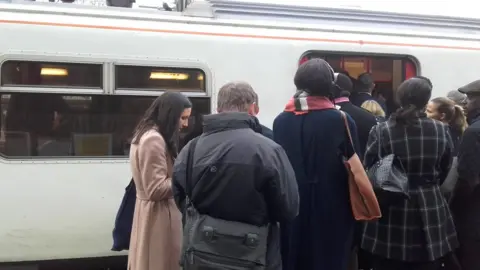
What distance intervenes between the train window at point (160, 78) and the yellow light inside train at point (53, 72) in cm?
44

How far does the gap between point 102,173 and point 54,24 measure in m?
1.33

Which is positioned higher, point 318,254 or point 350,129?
point 350,129

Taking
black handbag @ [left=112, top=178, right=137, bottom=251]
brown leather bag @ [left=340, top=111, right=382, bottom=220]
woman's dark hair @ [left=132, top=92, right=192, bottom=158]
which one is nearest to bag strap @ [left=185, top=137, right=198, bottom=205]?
woman's dark hair @ [left=132, top=92, right=192, bottom=158]

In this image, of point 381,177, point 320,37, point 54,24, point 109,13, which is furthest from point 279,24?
point 381,177

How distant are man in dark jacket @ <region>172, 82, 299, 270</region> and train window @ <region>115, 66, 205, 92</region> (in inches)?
85.0

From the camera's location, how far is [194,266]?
2.92 m

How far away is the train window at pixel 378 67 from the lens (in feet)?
19.2

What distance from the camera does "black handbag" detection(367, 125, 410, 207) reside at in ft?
11.4

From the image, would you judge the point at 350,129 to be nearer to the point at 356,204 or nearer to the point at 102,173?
the point at 356,204

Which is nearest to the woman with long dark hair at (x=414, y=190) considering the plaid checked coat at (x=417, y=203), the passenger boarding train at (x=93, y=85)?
the plaid checked coat at (x=417, y=203)

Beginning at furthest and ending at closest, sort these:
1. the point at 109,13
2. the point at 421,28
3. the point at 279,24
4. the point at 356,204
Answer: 1. the point at 421,28
2. the point at 279,24
3. the point at 109,13
4. the point at 356,204

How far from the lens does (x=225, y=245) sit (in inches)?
→ 112

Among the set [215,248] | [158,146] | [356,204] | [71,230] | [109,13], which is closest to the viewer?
[215,248]

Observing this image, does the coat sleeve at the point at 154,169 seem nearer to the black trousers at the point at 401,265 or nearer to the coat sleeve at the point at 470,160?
the black trousers at the point at 401,265
